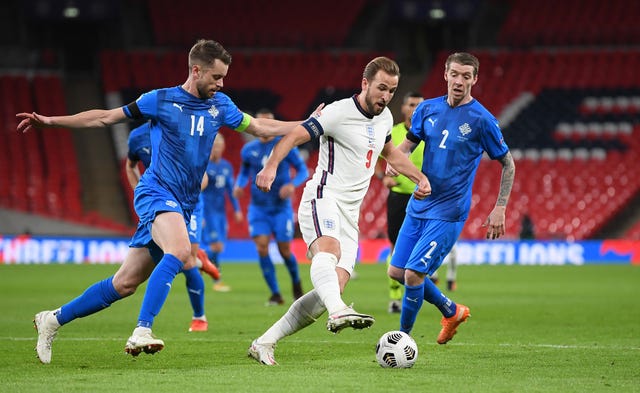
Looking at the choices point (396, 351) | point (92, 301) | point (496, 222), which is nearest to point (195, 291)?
point (92, 301)

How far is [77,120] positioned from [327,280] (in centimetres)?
215

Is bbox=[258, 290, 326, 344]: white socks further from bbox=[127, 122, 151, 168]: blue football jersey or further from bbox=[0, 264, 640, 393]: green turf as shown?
bbox=[127, 122, 151, 168]: blue football jersey

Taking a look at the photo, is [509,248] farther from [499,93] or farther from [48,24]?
[48,24]

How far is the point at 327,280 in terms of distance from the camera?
762 cm

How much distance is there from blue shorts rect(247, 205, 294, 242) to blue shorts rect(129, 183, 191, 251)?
6.49m

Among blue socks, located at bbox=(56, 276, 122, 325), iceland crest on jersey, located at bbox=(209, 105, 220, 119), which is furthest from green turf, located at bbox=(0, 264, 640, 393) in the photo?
iceland crest on jersey, located at bbox=(209, 105, 220, 119)

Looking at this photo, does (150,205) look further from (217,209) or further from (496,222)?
(217,209)

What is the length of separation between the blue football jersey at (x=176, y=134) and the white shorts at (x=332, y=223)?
0.88 m

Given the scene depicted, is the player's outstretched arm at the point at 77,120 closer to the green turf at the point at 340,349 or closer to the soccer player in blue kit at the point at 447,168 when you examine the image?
the green turf at the point at 340,349

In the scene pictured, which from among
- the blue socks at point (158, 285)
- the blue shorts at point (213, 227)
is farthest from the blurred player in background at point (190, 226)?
the blue shorts at point (213, 227)

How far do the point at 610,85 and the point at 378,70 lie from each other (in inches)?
1072

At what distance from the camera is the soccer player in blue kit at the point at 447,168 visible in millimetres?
9031

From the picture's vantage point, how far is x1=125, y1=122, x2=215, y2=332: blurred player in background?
10.2 metres

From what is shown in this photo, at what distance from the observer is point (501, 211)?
8.87 meters
